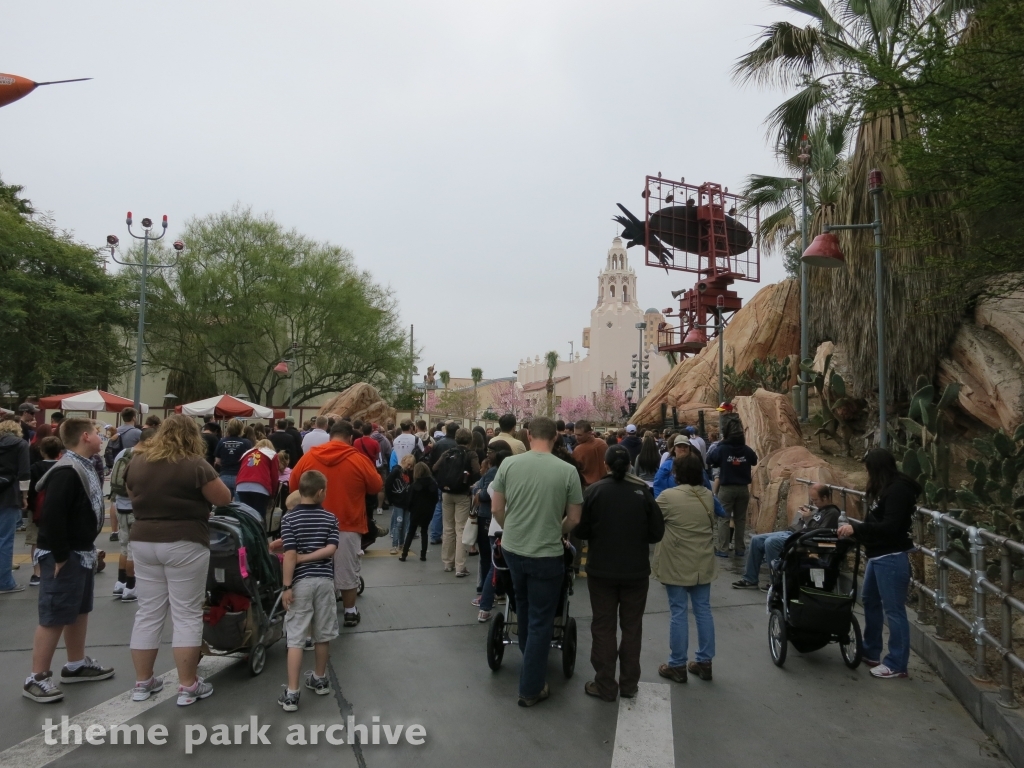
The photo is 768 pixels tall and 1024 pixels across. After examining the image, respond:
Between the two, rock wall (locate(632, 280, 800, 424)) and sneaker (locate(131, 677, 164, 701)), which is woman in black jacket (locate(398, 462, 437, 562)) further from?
rock wall (locate(632, 280, 800, 424))

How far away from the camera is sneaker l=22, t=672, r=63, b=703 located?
4.43 meters

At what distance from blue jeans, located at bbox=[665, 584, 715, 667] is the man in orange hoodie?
262cm

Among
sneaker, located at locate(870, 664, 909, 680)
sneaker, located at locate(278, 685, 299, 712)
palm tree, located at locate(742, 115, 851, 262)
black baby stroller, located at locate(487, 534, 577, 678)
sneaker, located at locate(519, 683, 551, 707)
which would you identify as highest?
palm tree, located at locate(742, 115, 851, 262)

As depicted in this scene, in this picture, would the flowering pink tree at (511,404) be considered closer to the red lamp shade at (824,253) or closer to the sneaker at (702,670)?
the red lamp shade at (824,253)

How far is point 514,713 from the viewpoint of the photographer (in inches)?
175

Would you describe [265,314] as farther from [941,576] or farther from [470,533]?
[941,576]

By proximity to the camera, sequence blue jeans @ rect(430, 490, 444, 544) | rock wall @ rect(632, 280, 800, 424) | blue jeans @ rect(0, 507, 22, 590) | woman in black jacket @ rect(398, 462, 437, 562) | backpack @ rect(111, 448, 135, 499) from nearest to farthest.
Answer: blue jeans @ rect(0, 507, 22, 590) < backpack @ rect(111, 448, 135, 499) < woman in black jacket @ rect(398, 462, 437, 562) < blue jeans @ rect(430, 490, 444, 544) < rock wall @ rect(632, 280, 800, 424)

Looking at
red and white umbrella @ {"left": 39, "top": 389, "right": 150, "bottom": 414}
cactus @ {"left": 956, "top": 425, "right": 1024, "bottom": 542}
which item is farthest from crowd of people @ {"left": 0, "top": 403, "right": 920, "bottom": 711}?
red and white umbrella @ {"left": 39, "top": 389, "right": 150, "bottom": 414}

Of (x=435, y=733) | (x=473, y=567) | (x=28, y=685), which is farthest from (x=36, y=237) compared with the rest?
(x=435, y=733)

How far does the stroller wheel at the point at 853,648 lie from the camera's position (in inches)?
211

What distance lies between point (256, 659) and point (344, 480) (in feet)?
5.16

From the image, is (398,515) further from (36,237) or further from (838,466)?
(36,237)

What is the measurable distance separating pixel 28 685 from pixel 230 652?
1171mm

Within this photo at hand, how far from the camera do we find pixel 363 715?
437 cm
